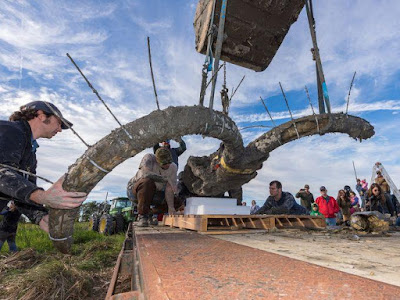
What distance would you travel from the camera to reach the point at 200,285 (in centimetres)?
85

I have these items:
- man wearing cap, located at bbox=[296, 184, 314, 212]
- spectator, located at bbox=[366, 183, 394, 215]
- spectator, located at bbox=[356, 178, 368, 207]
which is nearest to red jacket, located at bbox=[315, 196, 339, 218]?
spectator, located at bbox=[366, 183, 394, 215]

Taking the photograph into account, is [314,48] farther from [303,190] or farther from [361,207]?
[361,207]

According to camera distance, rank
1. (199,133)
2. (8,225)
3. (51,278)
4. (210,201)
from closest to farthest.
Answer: (51,278) < (199,133) < (210,201) < (8,225)

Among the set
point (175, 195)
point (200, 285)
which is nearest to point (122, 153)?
point (200, 285)

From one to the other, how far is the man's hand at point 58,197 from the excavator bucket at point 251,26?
10.7 ft

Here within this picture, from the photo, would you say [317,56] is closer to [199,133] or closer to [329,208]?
[199,133]

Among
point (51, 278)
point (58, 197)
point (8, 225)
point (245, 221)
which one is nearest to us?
point (58, 197)

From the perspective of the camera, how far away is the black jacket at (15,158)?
190 centimetres

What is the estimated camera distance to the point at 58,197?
208 cm

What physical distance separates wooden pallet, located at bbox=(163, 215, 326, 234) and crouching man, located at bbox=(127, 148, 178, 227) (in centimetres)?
82

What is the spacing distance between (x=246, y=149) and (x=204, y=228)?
5.33 feet

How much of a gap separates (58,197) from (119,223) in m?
6.65

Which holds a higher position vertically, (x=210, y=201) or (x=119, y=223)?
(x=210, y=201)

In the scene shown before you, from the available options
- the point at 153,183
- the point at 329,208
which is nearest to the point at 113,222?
the point at 153,183
